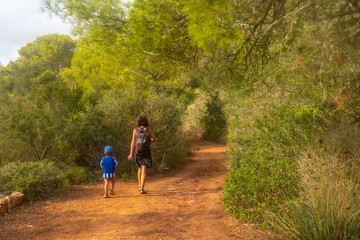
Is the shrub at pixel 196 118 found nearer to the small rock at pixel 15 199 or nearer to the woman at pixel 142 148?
the woman at pixel 142 148

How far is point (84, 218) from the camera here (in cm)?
575

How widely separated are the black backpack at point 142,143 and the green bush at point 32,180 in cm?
211

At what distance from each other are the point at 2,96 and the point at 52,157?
217 cm

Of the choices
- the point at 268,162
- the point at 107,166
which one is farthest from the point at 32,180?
the point at 268,162

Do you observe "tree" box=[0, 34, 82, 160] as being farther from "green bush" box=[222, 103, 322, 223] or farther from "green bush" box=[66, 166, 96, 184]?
"green bush" box=[222, 103, 322, 223]

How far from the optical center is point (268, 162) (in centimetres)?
557

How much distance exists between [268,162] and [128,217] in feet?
8.87

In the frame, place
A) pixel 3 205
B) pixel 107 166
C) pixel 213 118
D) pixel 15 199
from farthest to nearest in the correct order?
pixel 213 118, pixel 107 166, pixel 15 199, pixel 3 205

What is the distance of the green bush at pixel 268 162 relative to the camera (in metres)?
4.93

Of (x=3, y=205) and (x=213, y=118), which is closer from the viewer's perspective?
(x=3, y=205)

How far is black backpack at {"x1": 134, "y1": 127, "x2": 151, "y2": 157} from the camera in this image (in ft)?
24.6

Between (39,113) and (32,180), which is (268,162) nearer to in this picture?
(32,180)

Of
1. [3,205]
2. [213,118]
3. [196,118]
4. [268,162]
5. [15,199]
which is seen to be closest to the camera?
[268,162]

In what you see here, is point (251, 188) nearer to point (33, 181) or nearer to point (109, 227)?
point (109, 227)
